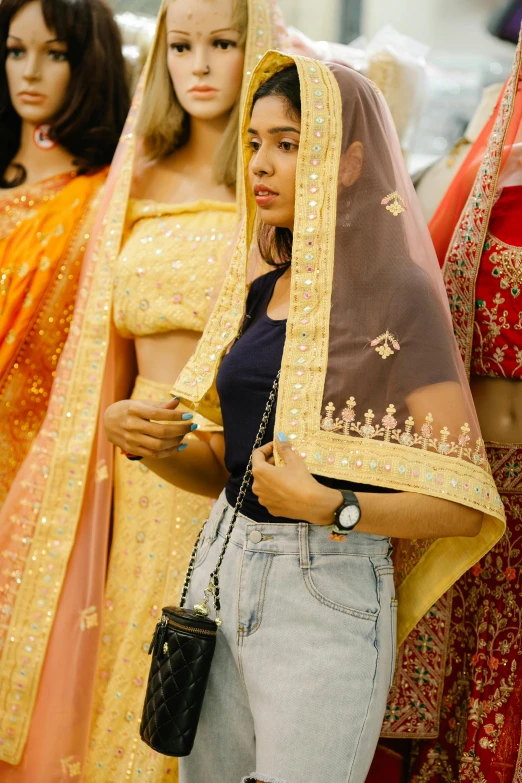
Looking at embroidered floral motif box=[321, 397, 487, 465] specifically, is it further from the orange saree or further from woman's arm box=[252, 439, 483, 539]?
the orange saree

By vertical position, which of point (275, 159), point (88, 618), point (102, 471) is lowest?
point (88, 618)

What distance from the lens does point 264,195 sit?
1.41 meters

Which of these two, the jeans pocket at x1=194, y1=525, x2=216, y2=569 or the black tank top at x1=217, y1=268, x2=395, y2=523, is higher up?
the black tank top at x1=217, y1=268, x2=395, y2=523

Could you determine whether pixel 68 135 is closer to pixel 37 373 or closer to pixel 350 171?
pixel 37 373

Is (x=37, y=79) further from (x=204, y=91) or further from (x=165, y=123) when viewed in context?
(x=204, y=91)

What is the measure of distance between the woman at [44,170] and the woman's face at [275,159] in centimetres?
95

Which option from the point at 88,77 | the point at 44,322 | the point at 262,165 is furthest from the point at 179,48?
the point at 262,165

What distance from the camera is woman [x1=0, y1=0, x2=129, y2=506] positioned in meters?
2.26

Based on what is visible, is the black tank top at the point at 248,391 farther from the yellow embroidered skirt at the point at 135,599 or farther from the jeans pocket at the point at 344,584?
the yellow embroidered skirt at the point at 135,599

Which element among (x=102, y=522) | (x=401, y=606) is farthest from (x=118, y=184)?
(x=401, y=606)

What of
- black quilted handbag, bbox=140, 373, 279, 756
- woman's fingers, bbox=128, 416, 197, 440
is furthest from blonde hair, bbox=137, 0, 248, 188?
black quilted handbag, bbox=140, 373, 279, 756

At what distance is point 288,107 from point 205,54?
2.39ft

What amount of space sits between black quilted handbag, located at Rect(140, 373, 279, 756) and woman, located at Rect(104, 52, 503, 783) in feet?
0.11

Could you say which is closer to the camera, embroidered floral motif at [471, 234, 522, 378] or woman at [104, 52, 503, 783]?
woman at [104, 52, 503, 783]
